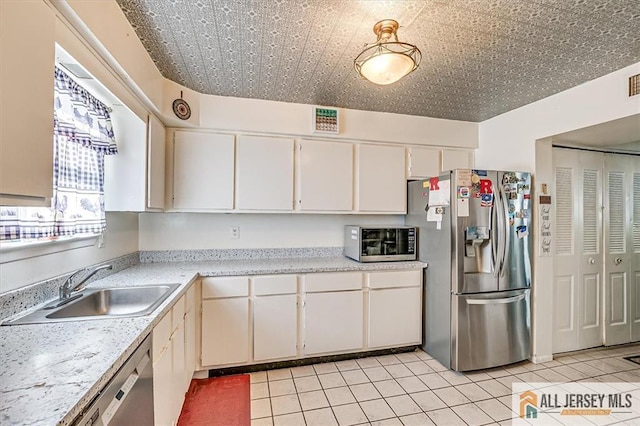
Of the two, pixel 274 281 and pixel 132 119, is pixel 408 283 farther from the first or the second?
pixel 132 119

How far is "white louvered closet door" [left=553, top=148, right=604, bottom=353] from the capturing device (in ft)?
9.13

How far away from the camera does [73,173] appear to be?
1695 mm

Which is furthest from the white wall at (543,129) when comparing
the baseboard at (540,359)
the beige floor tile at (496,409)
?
the beige floor tile at (496,409)

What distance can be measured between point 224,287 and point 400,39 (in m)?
2.12

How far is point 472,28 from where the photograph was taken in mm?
1639

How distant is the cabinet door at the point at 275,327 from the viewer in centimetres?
245

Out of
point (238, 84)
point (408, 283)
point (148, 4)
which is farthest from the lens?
point (408, 283)

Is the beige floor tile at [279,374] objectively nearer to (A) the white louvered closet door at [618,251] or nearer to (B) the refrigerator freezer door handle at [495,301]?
(B) the refrigerator freezer door handle at [495,301]

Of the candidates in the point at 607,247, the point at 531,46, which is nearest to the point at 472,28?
the point at 531,46

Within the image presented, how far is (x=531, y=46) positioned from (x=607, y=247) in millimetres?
2360

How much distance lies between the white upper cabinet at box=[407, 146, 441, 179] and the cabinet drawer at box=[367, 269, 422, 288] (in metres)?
1.01

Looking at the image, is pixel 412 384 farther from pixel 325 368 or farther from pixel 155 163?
pixel 155 163

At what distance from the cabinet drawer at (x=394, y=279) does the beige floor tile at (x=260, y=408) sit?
1.22 m

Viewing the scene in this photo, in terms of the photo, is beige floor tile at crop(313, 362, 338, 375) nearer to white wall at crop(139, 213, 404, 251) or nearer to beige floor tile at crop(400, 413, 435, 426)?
beige floor tile at crop(400, 413, 435, 426)
